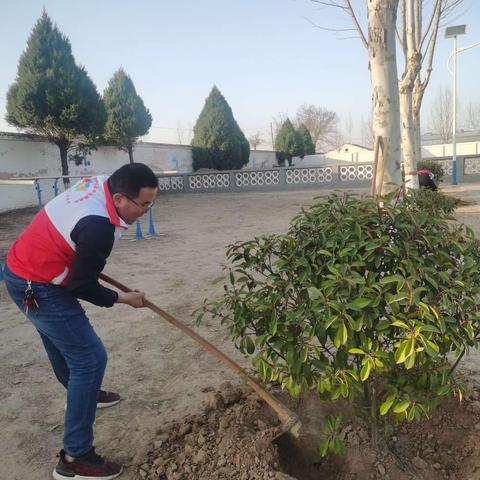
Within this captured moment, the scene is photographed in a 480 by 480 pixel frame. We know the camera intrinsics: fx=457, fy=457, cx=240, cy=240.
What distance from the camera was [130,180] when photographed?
196cm

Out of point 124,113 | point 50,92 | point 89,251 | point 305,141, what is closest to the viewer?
point 89,251

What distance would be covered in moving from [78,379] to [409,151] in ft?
28.4

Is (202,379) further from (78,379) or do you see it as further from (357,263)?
(357,263)

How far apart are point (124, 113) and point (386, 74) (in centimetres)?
1532

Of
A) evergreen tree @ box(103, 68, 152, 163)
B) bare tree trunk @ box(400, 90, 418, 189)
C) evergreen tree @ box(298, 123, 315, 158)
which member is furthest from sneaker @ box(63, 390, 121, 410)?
evergreen tree @ box(298, 123, 315, 158)

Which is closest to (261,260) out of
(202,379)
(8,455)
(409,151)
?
(202,379)

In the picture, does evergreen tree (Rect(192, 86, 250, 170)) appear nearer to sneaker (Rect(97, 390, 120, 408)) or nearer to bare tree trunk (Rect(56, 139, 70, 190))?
bare tree trunk (Rect(56, 139, 70, 190))

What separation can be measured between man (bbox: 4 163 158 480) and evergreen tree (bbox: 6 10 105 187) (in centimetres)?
1277

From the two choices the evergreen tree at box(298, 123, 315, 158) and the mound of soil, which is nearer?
the mound of soil

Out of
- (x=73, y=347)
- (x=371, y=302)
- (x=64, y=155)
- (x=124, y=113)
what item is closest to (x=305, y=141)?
(x=124, y=113)

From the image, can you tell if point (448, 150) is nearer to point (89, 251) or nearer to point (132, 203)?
point (132, 203)

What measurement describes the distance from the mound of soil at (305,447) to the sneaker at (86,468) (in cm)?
14

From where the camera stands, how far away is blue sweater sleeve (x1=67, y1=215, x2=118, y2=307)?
186 centimetres

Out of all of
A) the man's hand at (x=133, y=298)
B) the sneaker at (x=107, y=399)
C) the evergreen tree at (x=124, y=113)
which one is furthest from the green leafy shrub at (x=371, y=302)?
the evergreen tree at (x=124, y=113)
